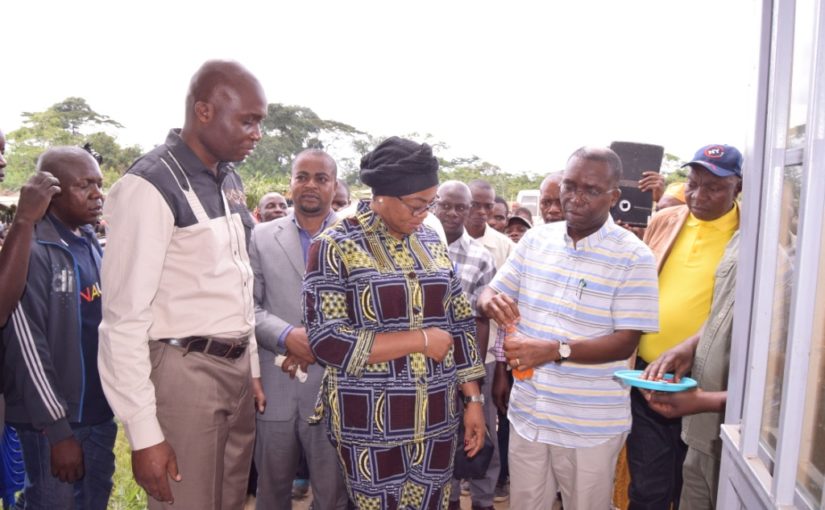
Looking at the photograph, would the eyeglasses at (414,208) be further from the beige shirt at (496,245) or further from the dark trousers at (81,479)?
the beige shirt at (496,245)

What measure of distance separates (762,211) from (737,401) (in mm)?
510

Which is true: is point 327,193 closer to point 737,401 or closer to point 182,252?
point 182,252

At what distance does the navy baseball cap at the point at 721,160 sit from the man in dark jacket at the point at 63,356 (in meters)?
2.89

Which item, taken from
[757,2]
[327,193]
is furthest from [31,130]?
[757,2]

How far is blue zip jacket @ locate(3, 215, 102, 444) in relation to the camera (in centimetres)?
222

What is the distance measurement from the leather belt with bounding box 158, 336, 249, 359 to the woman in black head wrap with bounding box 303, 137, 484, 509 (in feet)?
0.88

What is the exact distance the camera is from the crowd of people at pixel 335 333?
73.2 inches

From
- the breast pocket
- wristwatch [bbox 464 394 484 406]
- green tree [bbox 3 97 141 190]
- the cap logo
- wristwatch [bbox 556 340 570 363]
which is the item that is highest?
green tree [bbox 3 97 141 190]

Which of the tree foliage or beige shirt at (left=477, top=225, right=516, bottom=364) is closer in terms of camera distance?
beige shirt at (left=477, top=225, right=516, bottom=364)

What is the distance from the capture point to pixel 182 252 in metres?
1.86

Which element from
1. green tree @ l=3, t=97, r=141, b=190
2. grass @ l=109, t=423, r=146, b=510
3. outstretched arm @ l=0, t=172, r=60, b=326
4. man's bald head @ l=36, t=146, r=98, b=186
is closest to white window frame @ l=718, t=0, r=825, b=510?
outstretched arm @ l=0, t=172, r=60, b=326

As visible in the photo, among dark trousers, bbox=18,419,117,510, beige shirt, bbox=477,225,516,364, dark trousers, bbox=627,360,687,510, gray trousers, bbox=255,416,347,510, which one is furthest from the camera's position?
beige shirt, bbox=477,225,516,364

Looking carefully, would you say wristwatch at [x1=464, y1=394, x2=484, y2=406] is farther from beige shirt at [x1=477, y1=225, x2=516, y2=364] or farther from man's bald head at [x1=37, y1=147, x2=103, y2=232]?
beige shirt at [x1=477, y1=225, x2=516, y2=364]

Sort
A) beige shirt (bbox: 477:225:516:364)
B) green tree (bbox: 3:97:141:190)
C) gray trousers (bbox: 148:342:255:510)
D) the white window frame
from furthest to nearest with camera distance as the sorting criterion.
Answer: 1. green tree (bbox: 3:97:141:190)
2. beige shirt (bbox: 477:225:516:364)
3. gray trousers (bbox: 148:342:255:510)
4. the white window frame
